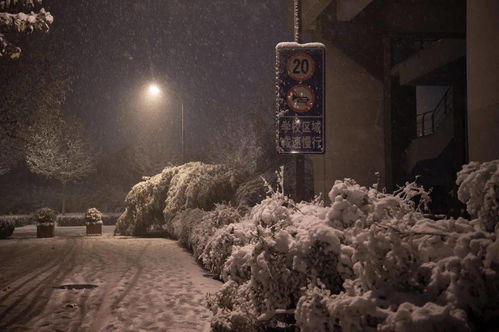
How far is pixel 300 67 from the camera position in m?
10.5

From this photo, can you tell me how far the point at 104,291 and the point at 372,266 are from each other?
23.3 feet

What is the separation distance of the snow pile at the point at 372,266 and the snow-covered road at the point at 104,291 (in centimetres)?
173

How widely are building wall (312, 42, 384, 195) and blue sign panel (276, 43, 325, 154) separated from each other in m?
9.95

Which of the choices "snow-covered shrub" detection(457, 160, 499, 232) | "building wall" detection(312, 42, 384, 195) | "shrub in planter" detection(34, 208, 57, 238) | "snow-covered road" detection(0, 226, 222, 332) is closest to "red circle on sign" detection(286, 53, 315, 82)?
"snow-covered road" detection(0, 226, 222, 332)

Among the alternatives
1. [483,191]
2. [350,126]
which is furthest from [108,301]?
[350,126]

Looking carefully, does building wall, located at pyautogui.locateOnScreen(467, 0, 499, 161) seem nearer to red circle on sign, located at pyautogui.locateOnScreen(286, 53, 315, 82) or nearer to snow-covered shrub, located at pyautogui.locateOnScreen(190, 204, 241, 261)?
red circle on sign, located at pyautogui.locateOnScreen(286, 53, 315, 82)

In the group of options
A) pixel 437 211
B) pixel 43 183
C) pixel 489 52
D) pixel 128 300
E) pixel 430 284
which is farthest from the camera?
pixel 43 183

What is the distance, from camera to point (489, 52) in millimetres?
7812

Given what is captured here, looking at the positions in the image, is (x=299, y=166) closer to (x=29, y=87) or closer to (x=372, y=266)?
(x=372, y=266)

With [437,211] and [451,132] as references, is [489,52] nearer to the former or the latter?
[451,132]

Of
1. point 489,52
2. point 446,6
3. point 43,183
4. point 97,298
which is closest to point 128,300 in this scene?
point 97,298

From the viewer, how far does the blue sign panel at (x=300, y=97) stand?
10469 mm

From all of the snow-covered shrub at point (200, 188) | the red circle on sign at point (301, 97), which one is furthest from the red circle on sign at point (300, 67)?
the snow-covered shrub at point (200, 188)

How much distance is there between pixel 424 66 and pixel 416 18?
1870mm
